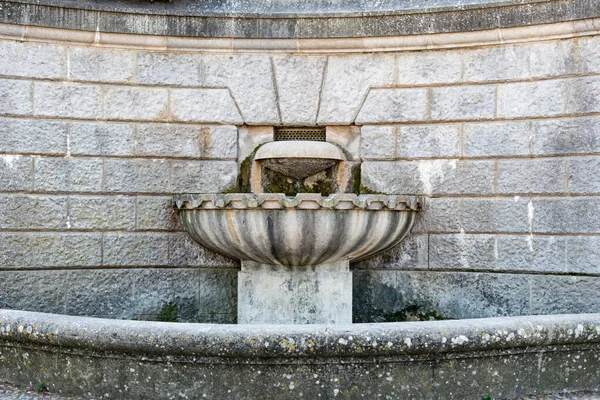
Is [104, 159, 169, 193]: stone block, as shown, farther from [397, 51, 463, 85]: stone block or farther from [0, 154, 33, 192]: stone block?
[397, 51, 463, 85]: stone block

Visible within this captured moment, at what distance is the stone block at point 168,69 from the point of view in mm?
Answer: 6859

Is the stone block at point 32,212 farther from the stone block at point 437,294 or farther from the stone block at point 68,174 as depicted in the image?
the stone block at point 437,294

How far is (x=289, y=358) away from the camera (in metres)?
4.17

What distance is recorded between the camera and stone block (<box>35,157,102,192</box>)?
6.55m

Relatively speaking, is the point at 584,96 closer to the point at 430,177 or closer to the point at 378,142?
the point at 430,177

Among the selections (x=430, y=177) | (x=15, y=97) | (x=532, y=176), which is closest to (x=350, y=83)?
(x=430, y=177)

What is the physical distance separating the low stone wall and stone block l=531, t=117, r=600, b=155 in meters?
2.24

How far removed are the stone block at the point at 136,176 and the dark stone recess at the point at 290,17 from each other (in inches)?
47.6

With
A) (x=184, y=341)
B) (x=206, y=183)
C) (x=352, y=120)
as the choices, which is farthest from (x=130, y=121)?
(x=184, y=341)

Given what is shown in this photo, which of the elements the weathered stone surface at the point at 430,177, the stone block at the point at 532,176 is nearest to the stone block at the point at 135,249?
the weathered stone surface at the point at 430,177

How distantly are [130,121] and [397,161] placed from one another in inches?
99.4

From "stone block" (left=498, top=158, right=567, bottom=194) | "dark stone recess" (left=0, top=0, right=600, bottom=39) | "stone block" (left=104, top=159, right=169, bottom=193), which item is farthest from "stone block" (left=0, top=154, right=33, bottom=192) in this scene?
"stone block" (left=498, top=158, right=567, bottom=194)

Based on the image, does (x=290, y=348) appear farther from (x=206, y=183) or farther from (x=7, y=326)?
(x=206, y=183)

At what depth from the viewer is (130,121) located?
22.3 feet
